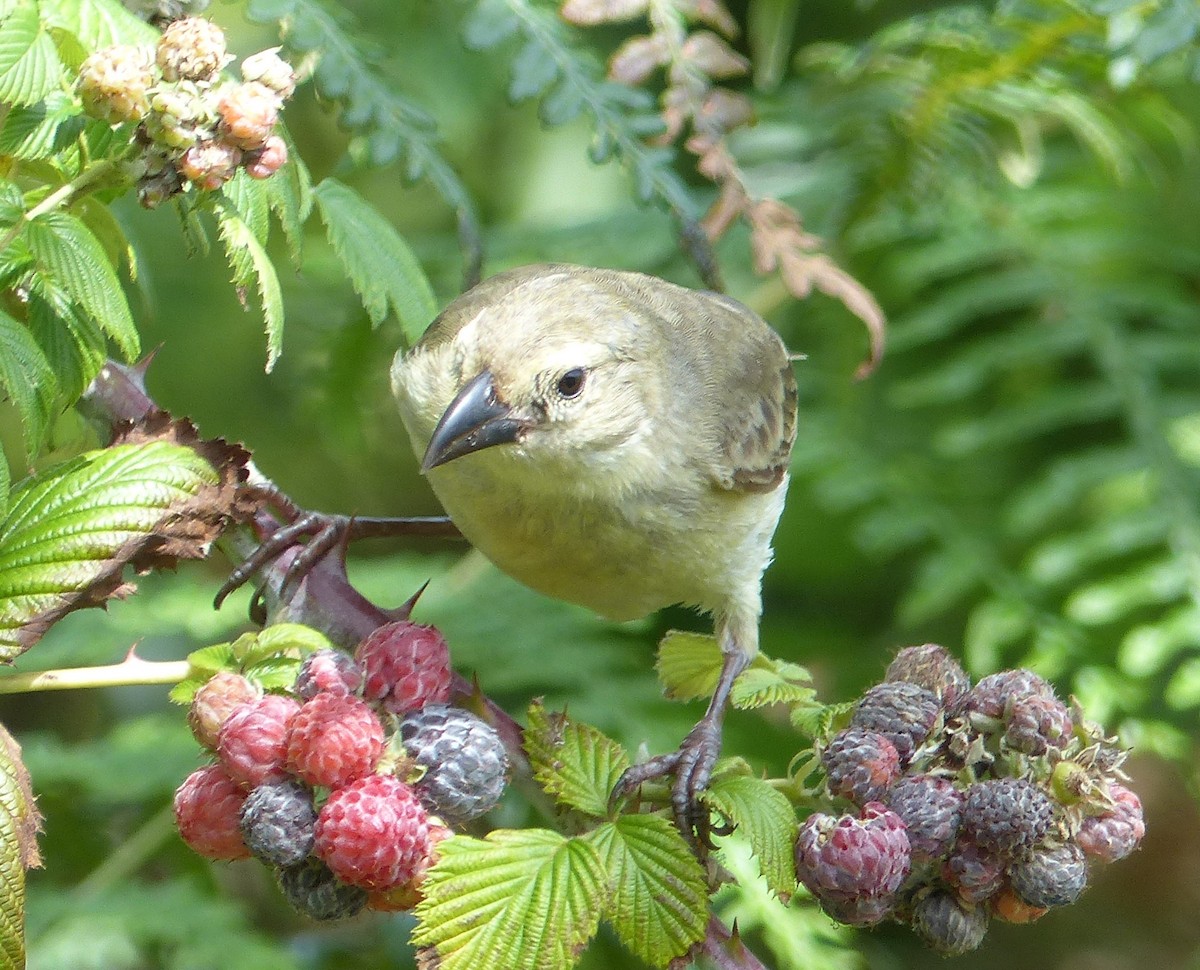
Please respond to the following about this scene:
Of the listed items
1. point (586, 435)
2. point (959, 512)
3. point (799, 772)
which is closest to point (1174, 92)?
point (959, 512)

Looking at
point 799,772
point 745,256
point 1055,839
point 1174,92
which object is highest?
point 1055,839

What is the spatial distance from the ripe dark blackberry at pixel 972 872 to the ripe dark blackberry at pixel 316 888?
73cm

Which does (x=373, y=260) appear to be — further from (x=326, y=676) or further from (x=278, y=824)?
(x=278, y=824)

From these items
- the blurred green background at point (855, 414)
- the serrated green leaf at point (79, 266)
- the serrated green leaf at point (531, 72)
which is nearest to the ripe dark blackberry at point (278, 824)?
the serrated green leaf at point (79, 266)

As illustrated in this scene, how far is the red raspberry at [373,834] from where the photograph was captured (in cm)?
158

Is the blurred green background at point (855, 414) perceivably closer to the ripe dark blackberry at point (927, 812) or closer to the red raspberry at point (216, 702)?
the ripe dark blackberry at point (927, 812)

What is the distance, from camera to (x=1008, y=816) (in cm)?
165

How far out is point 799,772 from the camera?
74.9 inches

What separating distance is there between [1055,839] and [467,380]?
1.62m

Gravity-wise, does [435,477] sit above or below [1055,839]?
below

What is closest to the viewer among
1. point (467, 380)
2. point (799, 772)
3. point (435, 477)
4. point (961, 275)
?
point (799, 772)

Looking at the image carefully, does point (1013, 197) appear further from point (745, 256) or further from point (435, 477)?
point (435, 477)

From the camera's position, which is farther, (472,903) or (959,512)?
(959,512)

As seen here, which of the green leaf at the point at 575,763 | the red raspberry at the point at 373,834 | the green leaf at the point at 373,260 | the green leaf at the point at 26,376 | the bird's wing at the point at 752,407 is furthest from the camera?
the bird's wing at the point at 752,407
